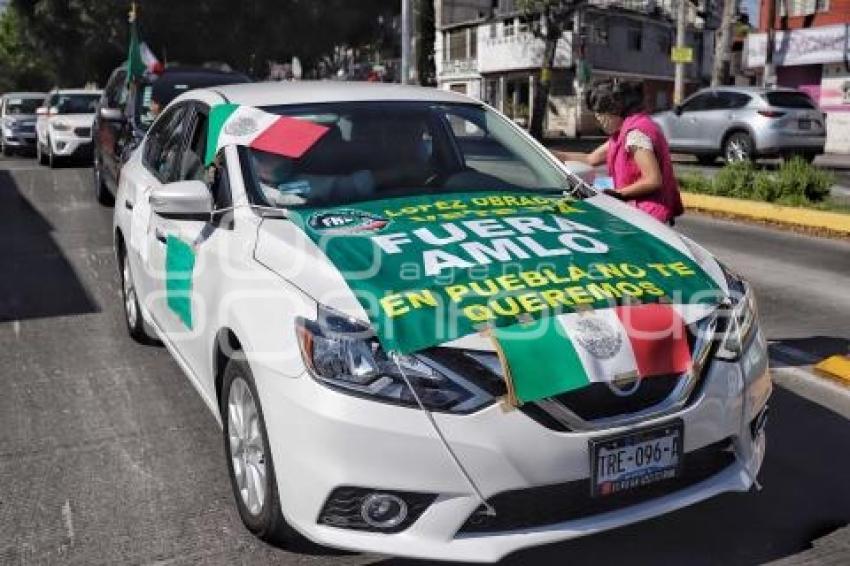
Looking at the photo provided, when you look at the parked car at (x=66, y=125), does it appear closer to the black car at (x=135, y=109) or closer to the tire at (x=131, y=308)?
the black car at (x=135, y=109)

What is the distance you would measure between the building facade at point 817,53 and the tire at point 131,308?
26.8 metres

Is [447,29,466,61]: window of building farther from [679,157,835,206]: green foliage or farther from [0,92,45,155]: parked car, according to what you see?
[679,157,835,206]: green foliage

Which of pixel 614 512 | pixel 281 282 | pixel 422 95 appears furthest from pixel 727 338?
pixel 422 95

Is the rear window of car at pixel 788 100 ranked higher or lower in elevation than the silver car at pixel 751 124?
higher

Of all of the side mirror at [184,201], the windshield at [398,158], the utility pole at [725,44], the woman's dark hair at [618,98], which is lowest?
the side mirror at [184,201]

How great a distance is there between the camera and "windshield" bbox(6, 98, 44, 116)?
2211 cm

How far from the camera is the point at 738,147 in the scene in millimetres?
18594

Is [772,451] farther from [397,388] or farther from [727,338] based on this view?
[397,388]

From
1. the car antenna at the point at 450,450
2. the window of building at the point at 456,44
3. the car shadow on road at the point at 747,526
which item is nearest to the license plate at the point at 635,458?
the car antenna at the point at 450,450

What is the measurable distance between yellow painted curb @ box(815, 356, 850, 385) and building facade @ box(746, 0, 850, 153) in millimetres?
25361

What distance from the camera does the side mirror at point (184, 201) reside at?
12.2 feet

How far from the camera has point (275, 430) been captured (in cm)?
288

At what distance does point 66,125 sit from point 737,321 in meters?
15.9

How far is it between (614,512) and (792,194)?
10.4 m
